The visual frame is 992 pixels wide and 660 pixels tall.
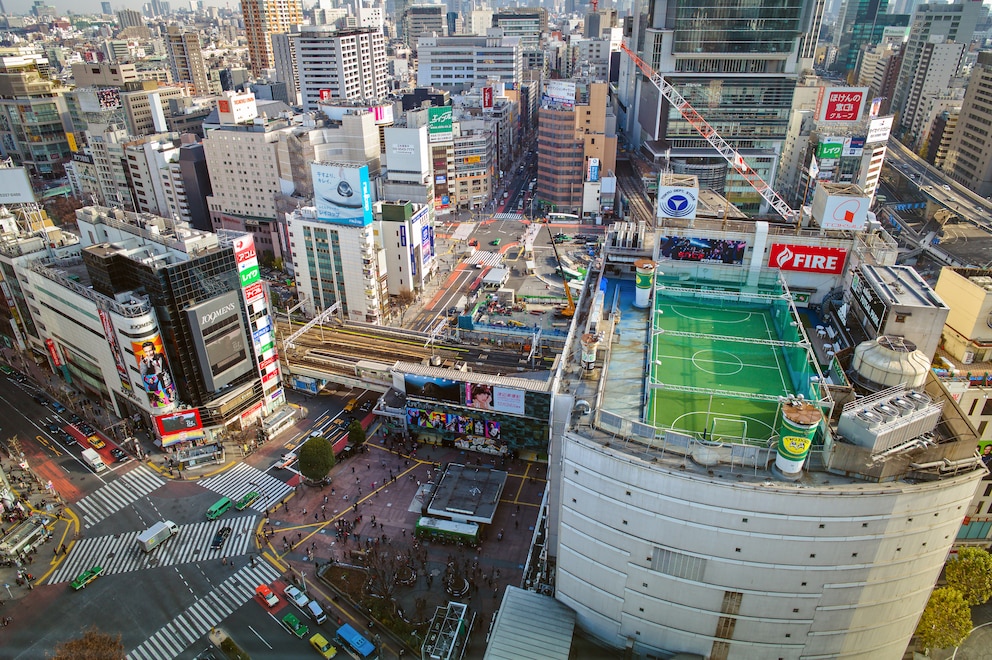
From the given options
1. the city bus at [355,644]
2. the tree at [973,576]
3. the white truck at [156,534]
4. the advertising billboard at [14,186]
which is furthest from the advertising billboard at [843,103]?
the advertising billboard at [14,186]

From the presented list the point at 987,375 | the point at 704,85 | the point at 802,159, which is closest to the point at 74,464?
the point at 987,375

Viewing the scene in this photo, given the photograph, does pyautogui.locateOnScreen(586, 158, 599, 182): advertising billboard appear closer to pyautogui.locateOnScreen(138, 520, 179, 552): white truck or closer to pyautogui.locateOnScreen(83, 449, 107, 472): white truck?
pyautogui.locateOnScreen(83, 449, 107, 472): white truck

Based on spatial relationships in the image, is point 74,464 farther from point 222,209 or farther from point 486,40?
point 486,40

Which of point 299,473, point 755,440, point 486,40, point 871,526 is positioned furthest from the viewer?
point 486,40

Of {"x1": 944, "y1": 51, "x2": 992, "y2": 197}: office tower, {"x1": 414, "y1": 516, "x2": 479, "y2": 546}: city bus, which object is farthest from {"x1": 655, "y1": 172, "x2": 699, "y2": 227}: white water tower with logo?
{"x1": 944, "y1": 51, "x2": 992, "y2": 197}: office tower

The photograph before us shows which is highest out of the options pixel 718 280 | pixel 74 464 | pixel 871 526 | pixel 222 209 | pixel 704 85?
pixel 704 85

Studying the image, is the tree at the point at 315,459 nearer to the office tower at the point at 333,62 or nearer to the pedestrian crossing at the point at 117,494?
the pedestrian crossing at the point at 117,494
